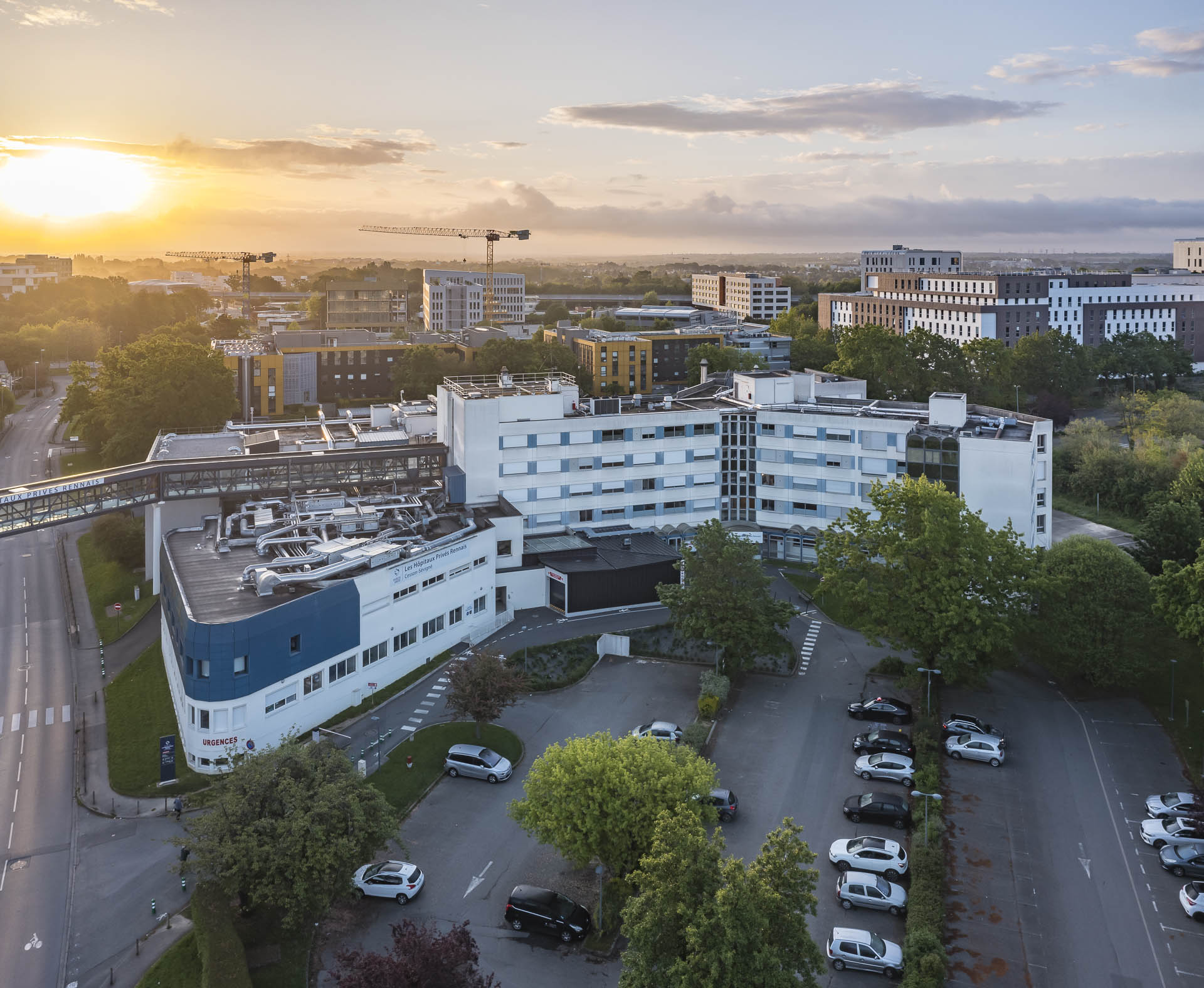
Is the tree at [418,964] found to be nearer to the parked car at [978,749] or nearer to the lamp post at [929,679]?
the parked car at [978,749]

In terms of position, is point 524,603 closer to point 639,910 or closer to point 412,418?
point 412,418

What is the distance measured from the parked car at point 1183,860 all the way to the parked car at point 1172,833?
15.8 inches

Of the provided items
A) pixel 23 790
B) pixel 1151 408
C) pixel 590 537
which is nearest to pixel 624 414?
pixel 590 537

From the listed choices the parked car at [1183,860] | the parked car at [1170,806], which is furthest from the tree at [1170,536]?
the parked car at [1183,860]

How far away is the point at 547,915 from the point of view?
91.4 ft

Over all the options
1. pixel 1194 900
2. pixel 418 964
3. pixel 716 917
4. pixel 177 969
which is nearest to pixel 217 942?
pixel 177 969

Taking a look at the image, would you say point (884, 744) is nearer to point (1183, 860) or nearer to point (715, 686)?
point (715, 686)

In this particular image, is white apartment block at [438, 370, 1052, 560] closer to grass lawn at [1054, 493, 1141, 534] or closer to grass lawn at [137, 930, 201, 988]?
grass lawn at [1054, 493, 1141, 534]

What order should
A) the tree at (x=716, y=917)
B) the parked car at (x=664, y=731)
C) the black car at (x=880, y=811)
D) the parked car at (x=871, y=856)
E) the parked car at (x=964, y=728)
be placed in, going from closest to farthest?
the tree at (x=716, y=917), the parked car at (x=871, y=856), the black car at (x=880, y=811), the parked car at (x=664, y=731), the parked car at (x=964, y=728)

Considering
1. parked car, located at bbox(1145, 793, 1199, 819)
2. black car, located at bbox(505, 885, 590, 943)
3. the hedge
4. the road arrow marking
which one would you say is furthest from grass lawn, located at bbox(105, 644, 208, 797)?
parked car, located at bbox(1145, 793, 1199, 819)

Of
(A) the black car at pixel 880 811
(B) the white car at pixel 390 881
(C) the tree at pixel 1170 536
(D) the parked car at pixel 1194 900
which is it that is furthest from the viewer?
(C) the tree at pixel 1170 536

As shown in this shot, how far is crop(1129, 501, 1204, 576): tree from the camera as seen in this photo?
1987 inches

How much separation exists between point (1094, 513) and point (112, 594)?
65.6m

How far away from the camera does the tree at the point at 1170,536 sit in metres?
50.5
